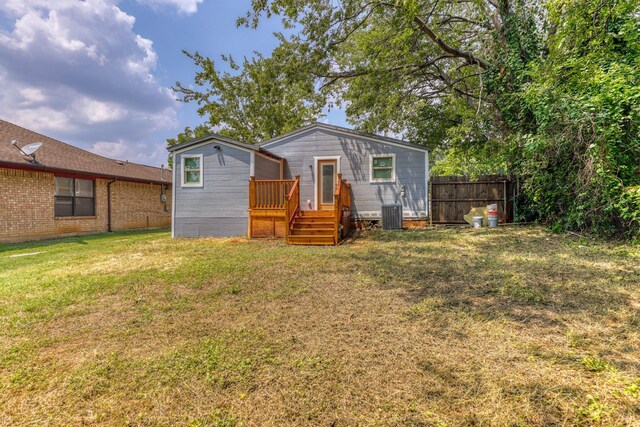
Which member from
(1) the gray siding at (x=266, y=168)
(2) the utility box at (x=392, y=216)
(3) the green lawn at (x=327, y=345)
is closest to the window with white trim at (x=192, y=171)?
(1) the gray siding at (x=266, y=168)

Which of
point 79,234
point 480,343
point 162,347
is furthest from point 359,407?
point 79,234

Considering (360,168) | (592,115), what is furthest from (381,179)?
(592,115)

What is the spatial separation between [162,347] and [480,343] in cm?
268

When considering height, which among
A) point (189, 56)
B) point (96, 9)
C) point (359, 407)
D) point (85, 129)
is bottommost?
point (359, 407)

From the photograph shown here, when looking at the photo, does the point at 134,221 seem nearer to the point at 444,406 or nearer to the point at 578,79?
the point at 444,406

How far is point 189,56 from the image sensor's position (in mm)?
19906

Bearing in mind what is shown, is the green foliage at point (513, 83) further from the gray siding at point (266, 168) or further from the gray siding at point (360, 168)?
the gray siding at point (266, 168)

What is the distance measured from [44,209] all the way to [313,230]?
33.7 feet

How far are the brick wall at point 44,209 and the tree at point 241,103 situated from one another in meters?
8.48

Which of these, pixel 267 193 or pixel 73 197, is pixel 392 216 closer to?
pixel 267 193

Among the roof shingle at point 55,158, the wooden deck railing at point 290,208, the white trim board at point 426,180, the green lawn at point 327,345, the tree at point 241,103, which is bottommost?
the green lawn at point 327,345

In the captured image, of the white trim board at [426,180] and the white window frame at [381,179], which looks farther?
the white window frame at [381,179]

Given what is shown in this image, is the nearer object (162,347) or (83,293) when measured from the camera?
(162,347)

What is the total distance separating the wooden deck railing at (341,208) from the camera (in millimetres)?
7830
